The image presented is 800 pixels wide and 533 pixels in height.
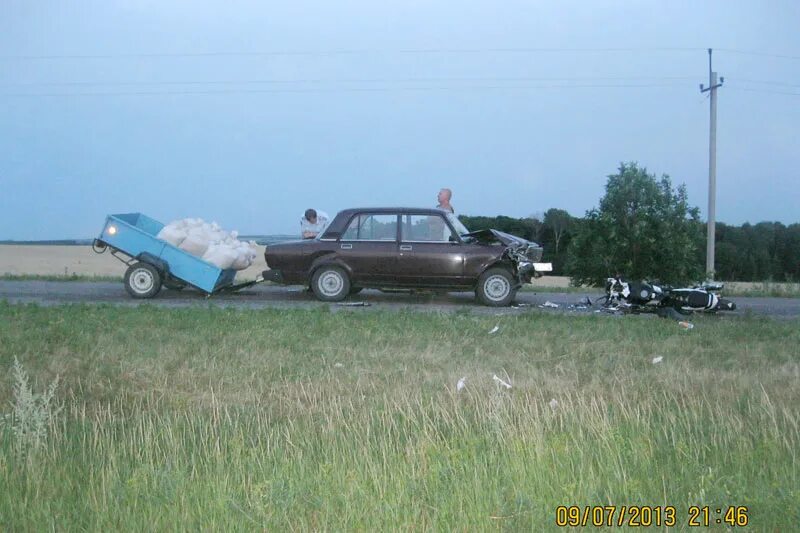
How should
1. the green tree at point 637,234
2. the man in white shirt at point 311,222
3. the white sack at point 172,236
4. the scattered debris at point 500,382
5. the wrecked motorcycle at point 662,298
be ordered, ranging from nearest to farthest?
1. the scattered debris at point 500,382
2. the wrecked motorcycle at point 662,298
3. the white sack at point 172,236
4. the man in white shirt at point 311,222
5. the green tree at point 637,234

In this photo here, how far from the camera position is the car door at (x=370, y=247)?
15164 mm

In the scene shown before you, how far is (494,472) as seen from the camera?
505cm

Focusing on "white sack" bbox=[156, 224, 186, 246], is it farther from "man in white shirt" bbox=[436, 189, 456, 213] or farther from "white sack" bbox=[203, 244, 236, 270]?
"man in white shirt" bbox=[436, 189, 456, 213]

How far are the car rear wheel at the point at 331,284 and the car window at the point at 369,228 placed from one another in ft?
2.11

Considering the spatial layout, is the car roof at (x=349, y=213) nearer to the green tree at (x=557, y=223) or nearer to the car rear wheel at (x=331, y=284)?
the car rear wheel at (x=331, y=284)

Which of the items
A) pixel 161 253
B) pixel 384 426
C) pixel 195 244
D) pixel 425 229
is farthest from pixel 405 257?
pixel 384 426

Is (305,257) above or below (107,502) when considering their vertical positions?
above

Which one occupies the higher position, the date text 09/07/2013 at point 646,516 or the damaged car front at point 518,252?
the damaged car front at point 518,252

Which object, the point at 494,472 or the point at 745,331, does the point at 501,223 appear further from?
the point at 494,472

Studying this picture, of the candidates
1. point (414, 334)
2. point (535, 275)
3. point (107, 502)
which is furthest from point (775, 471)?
point (535, 275)

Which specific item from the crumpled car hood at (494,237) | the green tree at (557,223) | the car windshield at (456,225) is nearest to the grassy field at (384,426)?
the crumpled car hood at (494,237)

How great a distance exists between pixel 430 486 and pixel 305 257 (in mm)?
10749

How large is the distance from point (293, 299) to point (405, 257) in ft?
7.48

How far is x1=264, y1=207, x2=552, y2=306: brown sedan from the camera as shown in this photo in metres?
14.9
